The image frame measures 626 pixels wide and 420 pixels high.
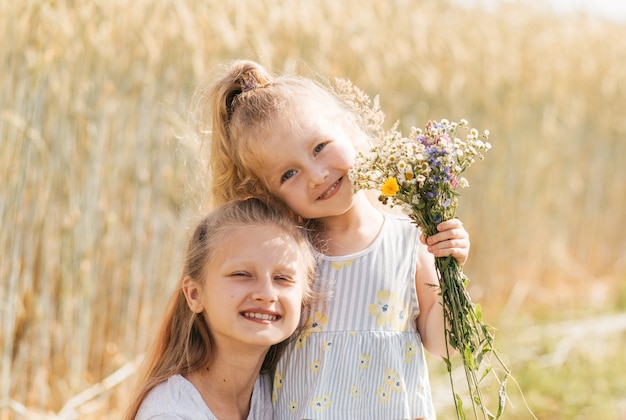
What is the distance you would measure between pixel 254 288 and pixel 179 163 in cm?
178

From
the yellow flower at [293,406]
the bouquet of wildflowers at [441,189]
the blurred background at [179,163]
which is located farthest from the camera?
the blurred background at [179,163]

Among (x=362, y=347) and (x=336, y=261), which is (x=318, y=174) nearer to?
(x=336, y=261)

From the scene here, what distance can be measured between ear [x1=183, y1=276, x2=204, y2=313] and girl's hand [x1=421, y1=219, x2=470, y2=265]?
0.65 m

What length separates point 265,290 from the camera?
2.27m

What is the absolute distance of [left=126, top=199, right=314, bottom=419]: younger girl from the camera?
229 cm

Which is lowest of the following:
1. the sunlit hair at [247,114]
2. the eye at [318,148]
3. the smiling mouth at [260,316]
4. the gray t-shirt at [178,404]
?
the gray t-shirt at [178,404]

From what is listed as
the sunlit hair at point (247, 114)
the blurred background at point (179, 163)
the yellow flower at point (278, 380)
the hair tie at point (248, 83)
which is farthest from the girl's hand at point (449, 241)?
the blurred background at point (179, 163)

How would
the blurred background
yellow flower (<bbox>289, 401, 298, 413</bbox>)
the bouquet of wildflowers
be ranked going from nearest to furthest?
1. the bouquet of wildflowers
2. yellow flower (<bbox>289, 401, 298, 413</bbox>)
3. the blurred background

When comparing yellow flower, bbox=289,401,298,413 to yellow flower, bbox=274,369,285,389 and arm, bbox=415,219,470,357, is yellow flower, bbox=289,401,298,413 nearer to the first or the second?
yellow flower, bbox=274,369,285,389

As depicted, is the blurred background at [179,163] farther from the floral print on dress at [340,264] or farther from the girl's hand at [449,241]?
the girl's hand at [449,241]

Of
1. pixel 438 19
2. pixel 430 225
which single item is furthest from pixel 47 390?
pixel 438 19

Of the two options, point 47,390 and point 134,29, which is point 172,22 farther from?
point 47,390

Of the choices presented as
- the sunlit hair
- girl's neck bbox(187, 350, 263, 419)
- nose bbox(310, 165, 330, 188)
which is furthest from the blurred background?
girl's neck bbox(187, 350, 263, 419)

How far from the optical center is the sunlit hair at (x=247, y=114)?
2387 mm
